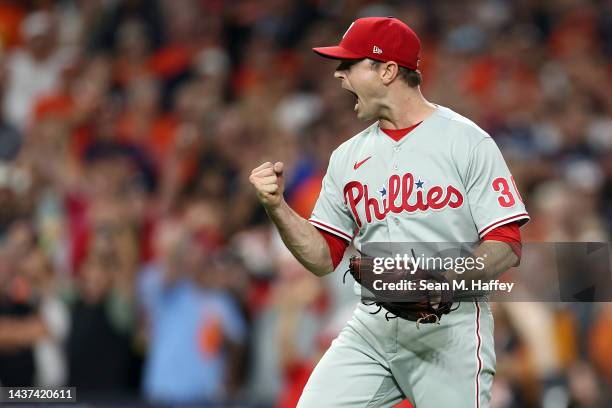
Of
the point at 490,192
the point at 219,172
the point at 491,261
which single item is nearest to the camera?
the point at 491,261

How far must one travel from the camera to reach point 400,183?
4227mm

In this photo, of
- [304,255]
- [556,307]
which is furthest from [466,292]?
[556,307]

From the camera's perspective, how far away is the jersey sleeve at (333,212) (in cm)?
445

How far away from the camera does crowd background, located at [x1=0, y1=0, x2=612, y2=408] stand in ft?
23.5

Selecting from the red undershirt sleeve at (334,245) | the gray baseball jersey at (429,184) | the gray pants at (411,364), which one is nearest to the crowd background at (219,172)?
the red undershirt sleeve at (334,245)

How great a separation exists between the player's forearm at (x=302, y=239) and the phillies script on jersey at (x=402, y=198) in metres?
0.20

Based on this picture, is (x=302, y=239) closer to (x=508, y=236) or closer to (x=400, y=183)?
(x=400, y=183)

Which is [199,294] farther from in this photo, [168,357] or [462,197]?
[462,197]

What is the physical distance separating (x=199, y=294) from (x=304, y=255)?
3243 millimetres

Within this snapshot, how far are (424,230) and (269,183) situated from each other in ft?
2.08

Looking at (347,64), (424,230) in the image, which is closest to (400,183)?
(424,230)

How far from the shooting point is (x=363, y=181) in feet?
14.1

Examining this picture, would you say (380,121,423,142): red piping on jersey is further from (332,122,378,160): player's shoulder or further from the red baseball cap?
the red baseball cap

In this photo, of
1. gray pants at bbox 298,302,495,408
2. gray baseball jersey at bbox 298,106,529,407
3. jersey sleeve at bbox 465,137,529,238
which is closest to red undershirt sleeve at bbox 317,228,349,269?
gray baseball jersey at bbox 298,106,529,407
